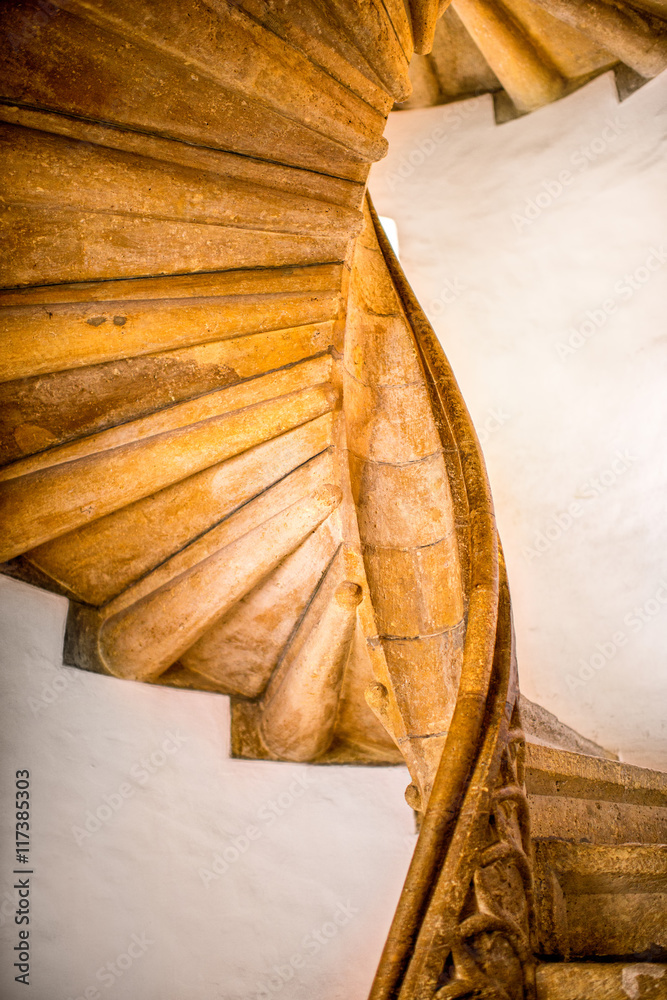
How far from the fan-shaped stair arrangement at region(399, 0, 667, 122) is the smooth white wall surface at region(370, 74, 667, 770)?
0.14 m

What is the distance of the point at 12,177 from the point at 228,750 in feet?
9.52

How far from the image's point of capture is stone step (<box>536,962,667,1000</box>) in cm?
197

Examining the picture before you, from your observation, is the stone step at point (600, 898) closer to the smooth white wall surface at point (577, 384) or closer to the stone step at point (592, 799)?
the stone step at point (592, 799)

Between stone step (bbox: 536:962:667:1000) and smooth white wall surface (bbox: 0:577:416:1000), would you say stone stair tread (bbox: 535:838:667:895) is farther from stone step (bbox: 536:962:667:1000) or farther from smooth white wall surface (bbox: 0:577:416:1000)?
smooth white wall surface (bbox: 0:577:416:1000)

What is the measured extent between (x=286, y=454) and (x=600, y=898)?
7.01 ft

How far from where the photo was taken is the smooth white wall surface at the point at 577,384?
537 cm

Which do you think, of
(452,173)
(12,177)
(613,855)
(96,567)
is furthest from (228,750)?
(452,173)

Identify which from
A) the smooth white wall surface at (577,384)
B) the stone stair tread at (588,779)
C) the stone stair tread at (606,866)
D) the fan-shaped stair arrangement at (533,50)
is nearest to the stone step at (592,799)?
the stone stair tread at (588,779)

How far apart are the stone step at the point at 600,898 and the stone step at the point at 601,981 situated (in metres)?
0.23

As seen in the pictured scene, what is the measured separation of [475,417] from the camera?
5.79 meters

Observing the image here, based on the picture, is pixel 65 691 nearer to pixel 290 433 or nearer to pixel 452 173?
pixel 290 433

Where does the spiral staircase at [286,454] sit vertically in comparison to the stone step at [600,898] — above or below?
above

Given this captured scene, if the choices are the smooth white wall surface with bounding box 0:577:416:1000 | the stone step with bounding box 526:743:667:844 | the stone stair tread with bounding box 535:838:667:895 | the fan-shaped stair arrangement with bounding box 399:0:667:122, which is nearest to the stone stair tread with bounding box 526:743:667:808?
the stone step with bounding box 526:743:667:844

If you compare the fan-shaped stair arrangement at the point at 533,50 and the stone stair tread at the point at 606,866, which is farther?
the fan-shaped stair arrangement at the point at 533,50
